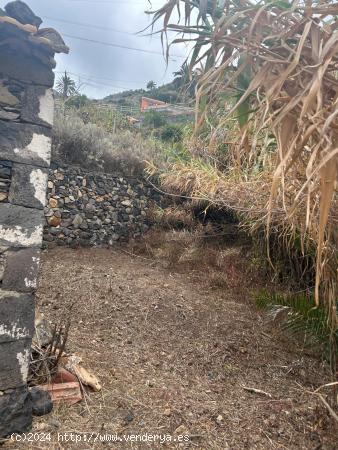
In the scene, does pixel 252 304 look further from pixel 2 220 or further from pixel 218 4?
pixel 218 4

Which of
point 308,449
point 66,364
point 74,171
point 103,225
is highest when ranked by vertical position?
point 74,171

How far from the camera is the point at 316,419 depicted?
9.73ft

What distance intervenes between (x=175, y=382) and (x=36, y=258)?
1.79 metres

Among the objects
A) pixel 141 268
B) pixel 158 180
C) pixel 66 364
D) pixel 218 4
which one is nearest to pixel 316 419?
pixel 66 364

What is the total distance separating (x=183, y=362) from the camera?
392 centimetres

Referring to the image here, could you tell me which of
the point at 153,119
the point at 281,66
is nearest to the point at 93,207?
the point at 281,66

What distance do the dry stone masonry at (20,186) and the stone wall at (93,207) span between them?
4919 mm

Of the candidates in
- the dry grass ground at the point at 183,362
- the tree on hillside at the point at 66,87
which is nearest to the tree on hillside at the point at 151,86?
the tree on hillside at the point at 66,87

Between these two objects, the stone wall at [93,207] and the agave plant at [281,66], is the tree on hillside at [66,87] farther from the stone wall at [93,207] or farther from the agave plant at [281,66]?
the agave plant at [281,66]

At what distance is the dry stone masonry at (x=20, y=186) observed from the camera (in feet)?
8.27

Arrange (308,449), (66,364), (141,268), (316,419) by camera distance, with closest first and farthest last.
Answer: (308,449) → (316,419) → (66,364) → (141,268)

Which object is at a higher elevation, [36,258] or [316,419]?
[36,258]

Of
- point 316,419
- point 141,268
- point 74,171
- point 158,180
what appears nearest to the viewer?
point 316,419

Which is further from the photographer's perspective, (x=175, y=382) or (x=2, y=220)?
(x=175, y=382)
